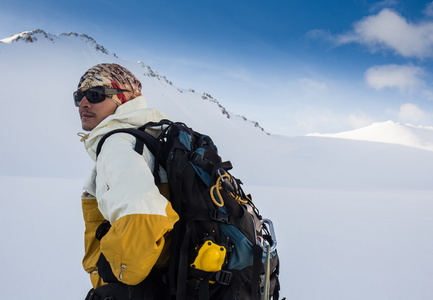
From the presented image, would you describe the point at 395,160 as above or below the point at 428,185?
above

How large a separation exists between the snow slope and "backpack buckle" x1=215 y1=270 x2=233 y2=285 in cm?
204

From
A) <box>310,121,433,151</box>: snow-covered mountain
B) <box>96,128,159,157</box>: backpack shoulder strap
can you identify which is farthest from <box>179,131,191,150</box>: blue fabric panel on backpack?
<box>310,121,433,151</box>: snow-covered mountain

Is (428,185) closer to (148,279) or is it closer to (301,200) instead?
(301,200)

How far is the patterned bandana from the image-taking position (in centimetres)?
170

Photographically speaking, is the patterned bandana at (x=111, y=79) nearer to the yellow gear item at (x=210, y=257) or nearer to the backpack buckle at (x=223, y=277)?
the yellow gear item at (x=210, y=257)

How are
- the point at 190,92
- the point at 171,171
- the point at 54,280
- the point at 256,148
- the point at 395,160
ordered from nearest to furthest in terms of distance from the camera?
the point at 171,171 → the point at 54,280 → the point at 395,160 → the point at 256,148 → the point at 190,92

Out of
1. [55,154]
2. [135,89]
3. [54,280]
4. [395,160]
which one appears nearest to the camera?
[135,89]

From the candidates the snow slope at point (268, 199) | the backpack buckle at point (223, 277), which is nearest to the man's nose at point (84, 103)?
the backpack buckle at point (223, 277)

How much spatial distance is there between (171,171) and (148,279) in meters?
0.53

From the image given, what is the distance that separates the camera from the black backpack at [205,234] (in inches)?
50.1

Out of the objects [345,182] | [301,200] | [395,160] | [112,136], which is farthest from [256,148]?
[112,136]

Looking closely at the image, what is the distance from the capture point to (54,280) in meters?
2.84

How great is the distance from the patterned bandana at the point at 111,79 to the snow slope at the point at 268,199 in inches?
80.5

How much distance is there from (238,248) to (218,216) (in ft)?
0.60
